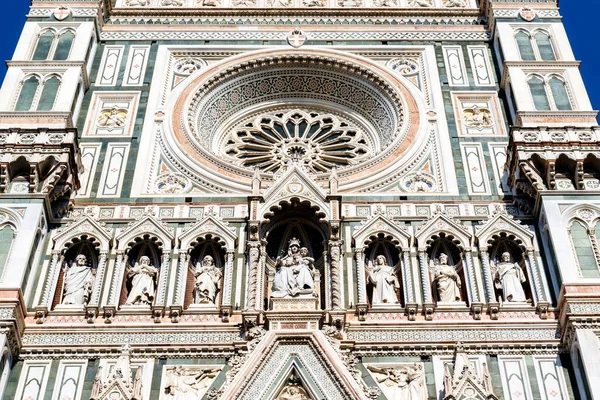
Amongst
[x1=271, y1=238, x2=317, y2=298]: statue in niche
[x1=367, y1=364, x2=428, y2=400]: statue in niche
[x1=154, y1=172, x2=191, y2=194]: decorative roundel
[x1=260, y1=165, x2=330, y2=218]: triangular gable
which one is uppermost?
[x1=154, y1=172, x2=191, y2=194]: decorative roundel

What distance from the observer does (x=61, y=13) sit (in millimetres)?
20047

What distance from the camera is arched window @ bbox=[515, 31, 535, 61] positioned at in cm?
1916

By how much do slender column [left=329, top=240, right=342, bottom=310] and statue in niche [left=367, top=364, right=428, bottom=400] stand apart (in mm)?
1101

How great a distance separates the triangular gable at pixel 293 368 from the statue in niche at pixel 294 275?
70 cm

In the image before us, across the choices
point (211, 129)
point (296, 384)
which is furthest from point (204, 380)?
point (211, 129)

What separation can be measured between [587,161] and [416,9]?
588cm

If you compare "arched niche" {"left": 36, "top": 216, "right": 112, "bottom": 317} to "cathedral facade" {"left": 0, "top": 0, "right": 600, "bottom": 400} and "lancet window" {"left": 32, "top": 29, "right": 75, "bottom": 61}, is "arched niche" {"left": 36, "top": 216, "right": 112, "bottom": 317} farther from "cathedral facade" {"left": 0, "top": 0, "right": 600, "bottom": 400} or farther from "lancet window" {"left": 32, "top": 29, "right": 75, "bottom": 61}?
"lancet window" {"left": 32, "top": 29, "right": 75, "bottom": 61}

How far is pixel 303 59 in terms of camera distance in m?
20.0

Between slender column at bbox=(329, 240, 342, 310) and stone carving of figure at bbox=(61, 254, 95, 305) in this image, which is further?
stone carving of figure at bbox=(61, 254, 95, 305)

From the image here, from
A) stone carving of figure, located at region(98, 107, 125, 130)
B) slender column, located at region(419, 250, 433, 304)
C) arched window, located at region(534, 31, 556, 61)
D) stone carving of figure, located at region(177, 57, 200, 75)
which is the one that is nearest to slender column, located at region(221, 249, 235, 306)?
slender column, located at region(419, 250, 433, 304)

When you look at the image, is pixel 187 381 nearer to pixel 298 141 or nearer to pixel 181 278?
pixel 181 278

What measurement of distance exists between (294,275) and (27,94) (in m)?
5.93

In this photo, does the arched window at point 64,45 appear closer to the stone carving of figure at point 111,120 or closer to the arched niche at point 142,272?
the stone carving of figure at point 111,120

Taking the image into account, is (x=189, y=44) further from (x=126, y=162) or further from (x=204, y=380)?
(x=204, y=380)
